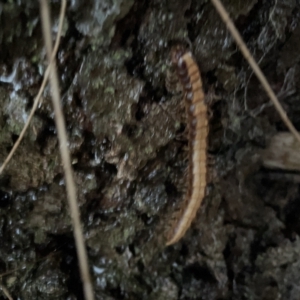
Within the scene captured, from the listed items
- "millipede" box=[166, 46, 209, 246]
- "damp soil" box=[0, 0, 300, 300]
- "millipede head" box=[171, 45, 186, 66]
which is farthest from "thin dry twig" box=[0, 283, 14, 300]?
"millipede head" box=[171, 45, 186, 66]

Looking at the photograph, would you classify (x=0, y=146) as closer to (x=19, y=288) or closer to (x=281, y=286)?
(x=19, y=288)

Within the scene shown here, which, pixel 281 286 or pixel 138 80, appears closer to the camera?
pixel 138 80

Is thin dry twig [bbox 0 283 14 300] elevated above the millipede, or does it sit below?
below

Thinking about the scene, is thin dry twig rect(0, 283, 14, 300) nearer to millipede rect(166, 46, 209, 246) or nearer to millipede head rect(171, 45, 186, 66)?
millipede rect(166, 46, 209, 246)

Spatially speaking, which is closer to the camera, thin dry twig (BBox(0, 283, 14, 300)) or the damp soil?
the damp soil

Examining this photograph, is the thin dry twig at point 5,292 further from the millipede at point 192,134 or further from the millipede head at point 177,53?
the millipede head at point 177,53

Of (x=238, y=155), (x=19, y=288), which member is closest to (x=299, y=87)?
(x=238, y=155)
